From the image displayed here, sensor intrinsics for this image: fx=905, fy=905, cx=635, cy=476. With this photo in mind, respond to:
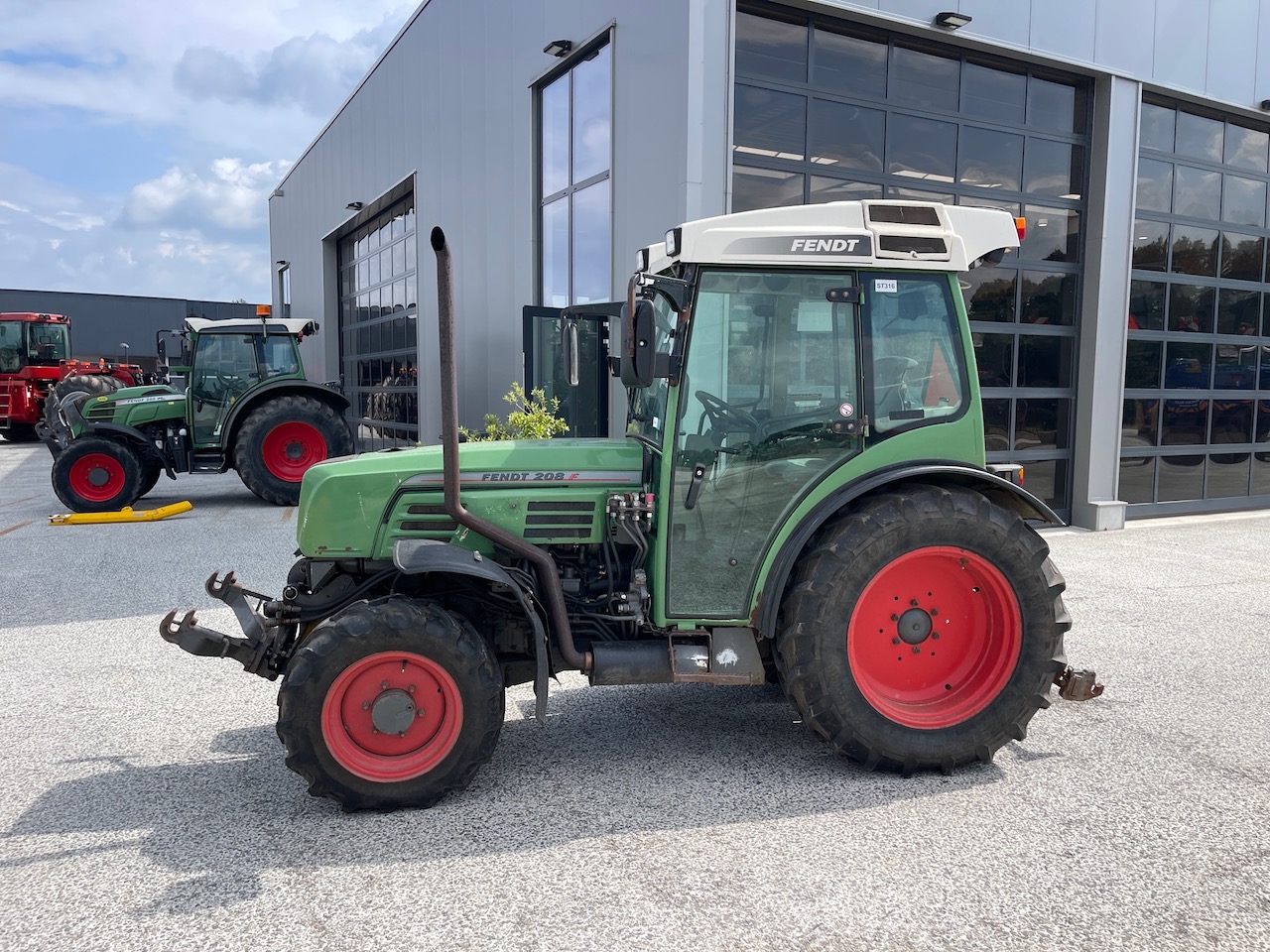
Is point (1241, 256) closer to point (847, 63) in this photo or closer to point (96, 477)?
point (847, 63)

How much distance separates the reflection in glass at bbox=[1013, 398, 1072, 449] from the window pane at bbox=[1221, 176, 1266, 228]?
11.9 feet

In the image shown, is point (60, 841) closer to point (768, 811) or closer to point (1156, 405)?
point (768, 811)

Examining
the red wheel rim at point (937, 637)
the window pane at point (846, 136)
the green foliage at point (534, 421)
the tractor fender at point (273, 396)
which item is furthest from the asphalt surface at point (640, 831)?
the tractor fender at point (273, 396)

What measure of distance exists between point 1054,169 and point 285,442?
9922 mm

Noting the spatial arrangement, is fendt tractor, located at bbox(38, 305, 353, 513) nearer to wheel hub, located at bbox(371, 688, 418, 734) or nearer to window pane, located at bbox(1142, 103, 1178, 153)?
wheel hub, located at bbox(371, 688, 418, 734)

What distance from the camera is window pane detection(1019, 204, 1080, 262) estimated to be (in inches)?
410

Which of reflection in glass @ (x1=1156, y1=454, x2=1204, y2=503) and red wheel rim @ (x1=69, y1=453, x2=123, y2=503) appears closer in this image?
red wheel rim @ (x1=69, y1=453, x2=123, y2=503)

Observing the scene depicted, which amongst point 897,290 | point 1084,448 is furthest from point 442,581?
point 1084,448

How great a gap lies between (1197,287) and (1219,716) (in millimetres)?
8727

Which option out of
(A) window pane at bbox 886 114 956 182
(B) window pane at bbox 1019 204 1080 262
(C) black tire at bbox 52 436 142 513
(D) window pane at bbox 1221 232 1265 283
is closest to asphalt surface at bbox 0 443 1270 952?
(A) window pane at bbox 886 114 956 182

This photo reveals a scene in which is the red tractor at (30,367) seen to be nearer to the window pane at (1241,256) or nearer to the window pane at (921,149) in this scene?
the window pane at (921,149)

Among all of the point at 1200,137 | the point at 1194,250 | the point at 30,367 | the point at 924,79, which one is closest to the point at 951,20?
the point at 924,79

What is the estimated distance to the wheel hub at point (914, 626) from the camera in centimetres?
388

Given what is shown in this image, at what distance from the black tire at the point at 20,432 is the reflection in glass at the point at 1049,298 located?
77.6ft
